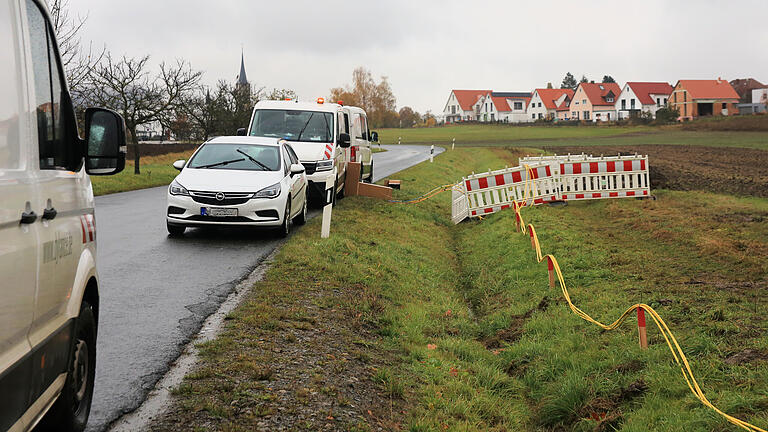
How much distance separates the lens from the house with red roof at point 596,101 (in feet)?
468

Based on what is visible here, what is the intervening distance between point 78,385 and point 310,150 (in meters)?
14.1

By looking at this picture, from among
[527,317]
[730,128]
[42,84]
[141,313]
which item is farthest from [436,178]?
[730,128]

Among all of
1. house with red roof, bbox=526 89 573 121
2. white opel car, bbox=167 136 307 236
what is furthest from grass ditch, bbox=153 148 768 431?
house with red roof, bbox=526 89 573 121

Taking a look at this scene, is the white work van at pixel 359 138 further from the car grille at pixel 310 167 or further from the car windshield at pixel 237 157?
the car windshield at pixel 237 157

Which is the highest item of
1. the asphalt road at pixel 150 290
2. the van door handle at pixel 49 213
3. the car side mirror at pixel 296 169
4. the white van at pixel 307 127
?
the white van at pixel 307 127

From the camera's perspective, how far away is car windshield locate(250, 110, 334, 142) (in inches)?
746

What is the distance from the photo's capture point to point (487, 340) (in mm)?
8664

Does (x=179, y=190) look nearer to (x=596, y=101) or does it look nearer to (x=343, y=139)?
(x=343, y=139)

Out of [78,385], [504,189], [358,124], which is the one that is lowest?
[78,385]

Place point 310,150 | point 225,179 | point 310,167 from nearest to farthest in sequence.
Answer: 1. point 225,179
2. point 310,167
3. point 310,150

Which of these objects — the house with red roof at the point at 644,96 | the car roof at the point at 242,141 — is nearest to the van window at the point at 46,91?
the car roof at the point at 242,141

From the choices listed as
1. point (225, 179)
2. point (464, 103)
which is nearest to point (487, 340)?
point (225, 179)

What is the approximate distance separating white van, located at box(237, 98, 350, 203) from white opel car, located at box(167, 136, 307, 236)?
3.86 m

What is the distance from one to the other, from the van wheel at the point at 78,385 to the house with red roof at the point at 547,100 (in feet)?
517
